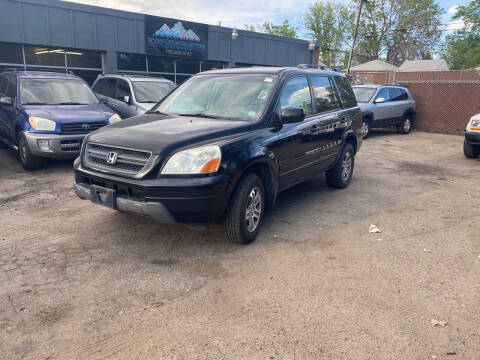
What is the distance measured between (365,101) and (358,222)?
8.63m

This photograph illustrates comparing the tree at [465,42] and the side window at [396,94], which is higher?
the tree at [465,42]

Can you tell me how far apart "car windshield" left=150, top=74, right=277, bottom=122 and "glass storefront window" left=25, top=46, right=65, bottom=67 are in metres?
11.7

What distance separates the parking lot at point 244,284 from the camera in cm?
261

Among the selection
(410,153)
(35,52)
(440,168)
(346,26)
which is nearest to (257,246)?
(440,168)

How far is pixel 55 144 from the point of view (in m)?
6.67

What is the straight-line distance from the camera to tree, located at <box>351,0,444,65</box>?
48.9m

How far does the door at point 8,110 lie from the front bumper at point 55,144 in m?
0.98

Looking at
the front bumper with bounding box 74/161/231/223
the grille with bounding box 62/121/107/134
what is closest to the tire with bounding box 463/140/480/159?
the front bumper with bounding box 74/161/231/223

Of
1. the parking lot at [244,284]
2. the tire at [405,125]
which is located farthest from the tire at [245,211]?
the tire at [405,125]

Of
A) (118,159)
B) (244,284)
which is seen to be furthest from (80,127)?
(244,284)

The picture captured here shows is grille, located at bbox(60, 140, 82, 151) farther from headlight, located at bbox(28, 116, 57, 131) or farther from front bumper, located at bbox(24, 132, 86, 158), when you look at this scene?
headlight, located at bbox(28, 116, 57, 131)

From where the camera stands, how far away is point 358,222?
5.02m

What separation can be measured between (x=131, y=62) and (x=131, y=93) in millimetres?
8403

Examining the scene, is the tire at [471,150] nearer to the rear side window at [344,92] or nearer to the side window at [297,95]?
the rear side window at [344,92]
